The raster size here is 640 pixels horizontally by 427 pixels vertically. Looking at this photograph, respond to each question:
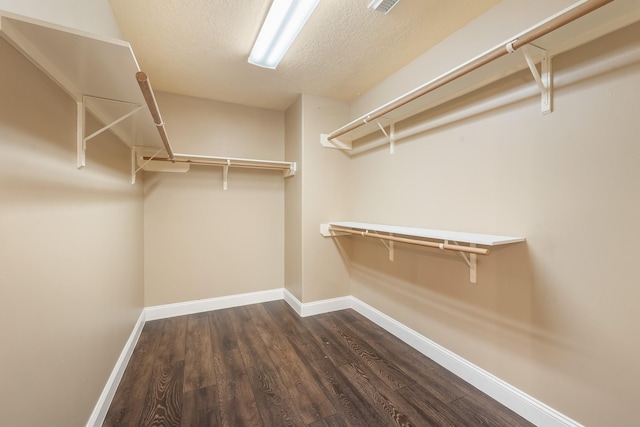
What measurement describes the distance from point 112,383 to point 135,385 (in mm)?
178

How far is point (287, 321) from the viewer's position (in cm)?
276

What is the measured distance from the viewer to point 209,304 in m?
3.02

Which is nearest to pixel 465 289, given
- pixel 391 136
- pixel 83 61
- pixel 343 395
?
pixel 343 395

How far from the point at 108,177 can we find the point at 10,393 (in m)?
1.30

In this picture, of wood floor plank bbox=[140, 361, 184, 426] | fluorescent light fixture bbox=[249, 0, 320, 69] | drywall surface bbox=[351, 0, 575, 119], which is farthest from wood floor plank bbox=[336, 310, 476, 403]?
fluorescent light fixture bbox=[249, 0, 320, 69]

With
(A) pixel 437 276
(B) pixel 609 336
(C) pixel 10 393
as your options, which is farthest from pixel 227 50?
A: (B) pixel 609 336

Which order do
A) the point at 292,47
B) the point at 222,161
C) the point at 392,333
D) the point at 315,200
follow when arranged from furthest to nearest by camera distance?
1. the point at 315,200
2. the point at 222,161
3. the point at 392,333
4. the point at 292,47

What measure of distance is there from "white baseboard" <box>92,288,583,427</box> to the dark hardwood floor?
5cm

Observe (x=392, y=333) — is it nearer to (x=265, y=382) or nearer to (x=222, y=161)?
(x=265, y=382)

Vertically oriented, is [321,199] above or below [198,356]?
above

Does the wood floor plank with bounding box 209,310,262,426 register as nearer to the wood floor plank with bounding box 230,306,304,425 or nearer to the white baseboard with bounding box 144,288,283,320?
the wood floor plank with bounding box 230,306,304,425

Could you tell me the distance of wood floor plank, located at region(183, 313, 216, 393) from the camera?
1832 millimetres

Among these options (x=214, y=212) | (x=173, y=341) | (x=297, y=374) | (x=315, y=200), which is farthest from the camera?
(x=214, y=212)

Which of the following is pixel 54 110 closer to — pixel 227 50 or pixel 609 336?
pixel 227 50
